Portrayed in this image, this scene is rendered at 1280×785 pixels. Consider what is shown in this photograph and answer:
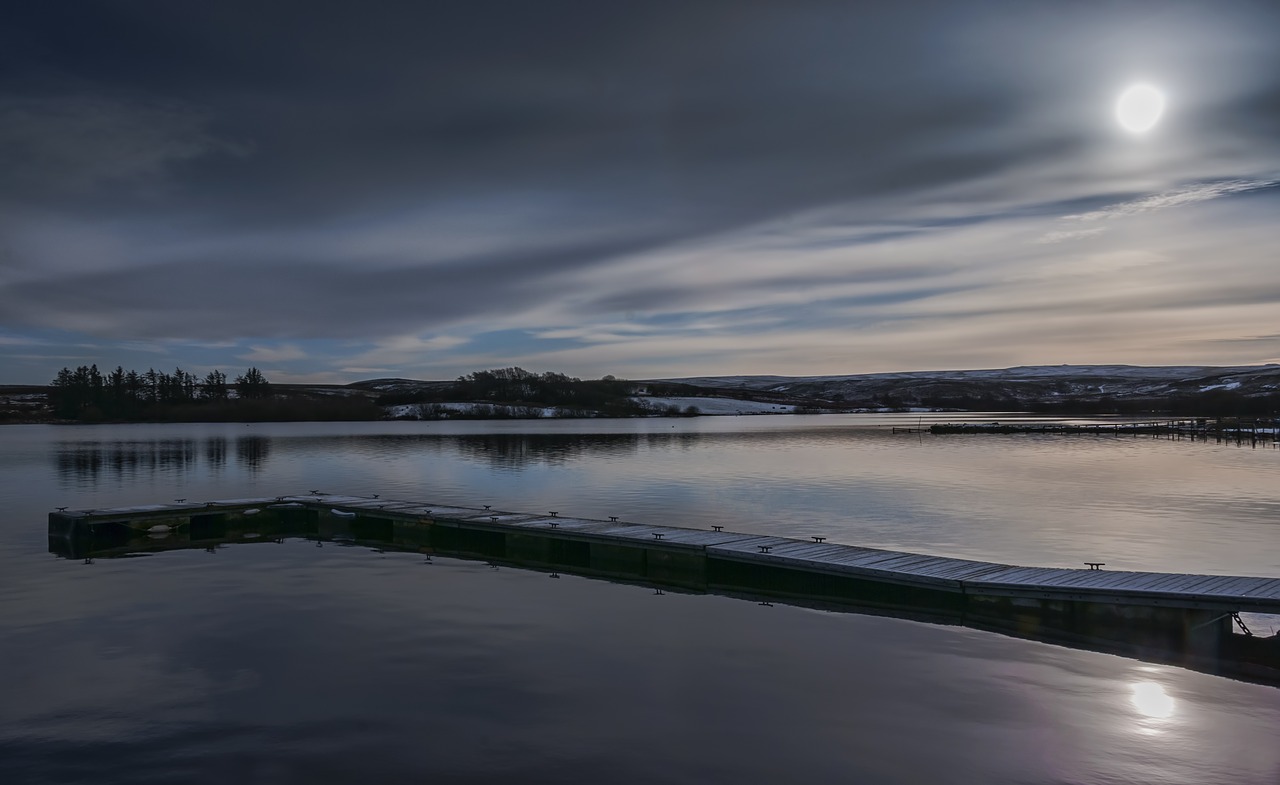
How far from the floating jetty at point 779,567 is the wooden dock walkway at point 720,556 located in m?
0.04

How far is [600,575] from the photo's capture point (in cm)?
2341

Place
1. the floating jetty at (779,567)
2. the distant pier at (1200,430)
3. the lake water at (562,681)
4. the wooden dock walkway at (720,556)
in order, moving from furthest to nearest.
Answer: the distant pier at (1200,430)
the wooden dock walkway at (720,556)
the floating jetty at (779,567)
the lake water at (562,681)

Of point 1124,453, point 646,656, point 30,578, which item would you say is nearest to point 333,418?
point 1124,453

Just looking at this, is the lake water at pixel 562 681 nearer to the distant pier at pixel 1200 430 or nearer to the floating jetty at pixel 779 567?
the floating jetty at pixel 779 567

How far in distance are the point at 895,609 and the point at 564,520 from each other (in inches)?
466

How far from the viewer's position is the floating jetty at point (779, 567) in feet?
51.4

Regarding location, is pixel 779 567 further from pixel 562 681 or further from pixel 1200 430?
pixel 1200 430

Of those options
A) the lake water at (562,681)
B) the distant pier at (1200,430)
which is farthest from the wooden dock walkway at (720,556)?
the distant pier at (1200,430)

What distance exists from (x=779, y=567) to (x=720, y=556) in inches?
64.5

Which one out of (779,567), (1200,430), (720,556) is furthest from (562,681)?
(1200,430)

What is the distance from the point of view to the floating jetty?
15.7 m

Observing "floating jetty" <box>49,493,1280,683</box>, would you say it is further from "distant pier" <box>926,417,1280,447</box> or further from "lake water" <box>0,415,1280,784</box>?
"distant pier" <box>926,417,1280,447</box>

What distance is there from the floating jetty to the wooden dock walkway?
0.04 m

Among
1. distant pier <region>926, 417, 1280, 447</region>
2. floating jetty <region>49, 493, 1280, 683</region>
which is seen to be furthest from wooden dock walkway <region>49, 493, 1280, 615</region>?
distant pier <region>926, 417, 1280, 447</region>
